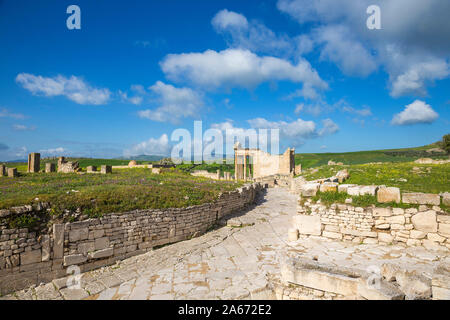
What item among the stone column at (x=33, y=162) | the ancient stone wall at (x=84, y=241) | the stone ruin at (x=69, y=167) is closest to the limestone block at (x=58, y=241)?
the ancient stone wall at (x=84, y=241)

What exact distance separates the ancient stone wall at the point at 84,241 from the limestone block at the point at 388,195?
21.6ft

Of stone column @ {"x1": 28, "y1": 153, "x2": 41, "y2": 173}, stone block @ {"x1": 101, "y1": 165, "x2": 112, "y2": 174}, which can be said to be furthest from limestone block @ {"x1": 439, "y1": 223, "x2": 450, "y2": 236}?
stone column @ {"x1": 28, "y1": 153, "x2": 41, "y2": 173}

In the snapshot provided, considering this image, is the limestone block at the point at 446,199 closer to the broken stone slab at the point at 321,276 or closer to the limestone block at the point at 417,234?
the limestone block at the point at 417,234

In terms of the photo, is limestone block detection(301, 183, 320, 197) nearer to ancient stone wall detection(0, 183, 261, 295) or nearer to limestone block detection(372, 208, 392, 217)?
limestone block detection(372, 208, 392, 217)

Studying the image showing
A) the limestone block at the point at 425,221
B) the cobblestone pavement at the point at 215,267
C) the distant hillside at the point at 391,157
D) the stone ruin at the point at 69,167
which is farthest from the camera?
the distant hillside at the point at 391,157

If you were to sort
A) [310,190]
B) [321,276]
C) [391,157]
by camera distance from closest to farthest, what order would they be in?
1. [321,276]
2. [310,190]
3. [391,157]

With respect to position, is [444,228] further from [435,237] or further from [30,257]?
[30,257]

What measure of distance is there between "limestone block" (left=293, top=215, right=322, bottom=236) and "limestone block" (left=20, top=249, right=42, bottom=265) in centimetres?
767

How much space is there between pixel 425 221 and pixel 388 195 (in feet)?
3.56

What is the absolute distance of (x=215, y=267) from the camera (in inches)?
250

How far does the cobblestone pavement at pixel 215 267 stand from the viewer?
519 centimetres

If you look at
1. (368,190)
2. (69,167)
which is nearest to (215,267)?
(368,190)
